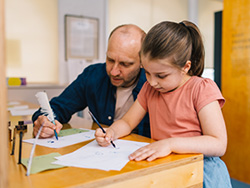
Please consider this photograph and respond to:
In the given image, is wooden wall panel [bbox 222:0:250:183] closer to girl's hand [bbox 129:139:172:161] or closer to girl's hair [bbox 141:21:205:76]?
girl's hair [bbox 141:21:205:76]

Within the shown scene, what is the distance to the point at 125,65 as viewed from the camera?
151 centimetres

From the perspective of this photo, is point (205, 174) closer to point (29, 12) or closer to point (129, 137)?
point (129, 137)

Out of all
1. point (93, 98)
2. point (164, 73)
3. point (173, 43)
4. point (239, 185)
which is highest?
point (173, 43)

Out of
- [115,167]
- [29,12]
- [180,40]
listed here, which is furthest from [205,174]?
[29,12]

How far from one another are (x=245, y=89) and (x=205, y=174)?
5.97 ft

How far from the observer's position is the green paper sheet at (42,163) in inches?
28.3

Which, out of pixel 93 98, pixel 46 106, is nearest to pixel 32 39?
pixel 93 98

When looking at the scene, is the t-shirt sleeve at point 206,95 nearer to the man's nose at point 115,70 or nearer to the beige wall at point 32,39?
the man's nose at point 115,70

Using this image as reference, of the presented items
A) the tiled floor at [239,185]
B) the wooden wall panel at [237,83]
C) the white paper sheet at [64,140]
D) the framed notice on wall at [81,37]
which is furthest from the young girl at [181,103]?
the framed notice on wall at [81,37]

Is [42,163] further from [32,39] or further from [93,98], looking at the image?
[32,39]

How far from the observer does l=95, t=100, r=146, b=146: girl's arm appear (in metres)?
0.98

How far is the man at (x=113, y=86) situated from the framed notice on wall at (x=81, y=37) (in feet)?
5.55

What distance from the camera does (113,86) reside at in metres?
1.65

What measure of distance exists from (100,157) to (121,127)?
0.31 m
